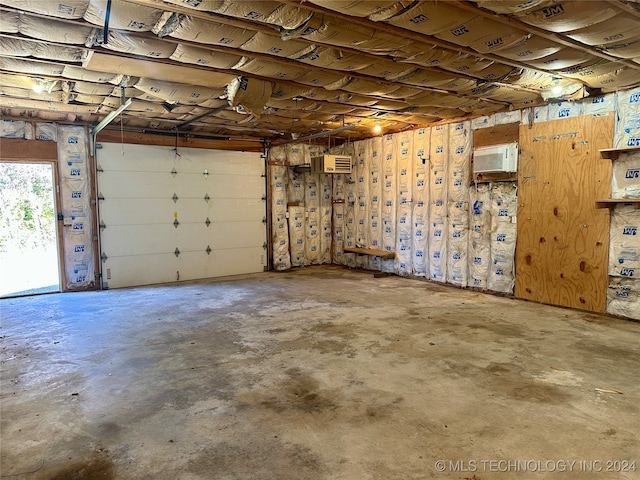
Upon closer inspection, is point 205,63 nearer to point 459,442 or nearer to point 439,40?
point 439,40

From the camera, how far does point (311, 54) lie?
12.1 ft

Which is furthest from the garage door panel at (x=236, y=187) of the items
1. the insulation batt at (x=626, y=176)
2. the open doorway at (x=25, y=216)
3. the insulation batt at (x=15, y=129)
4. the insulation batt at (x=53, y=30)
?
the insulation batt at (x=626, y=176)

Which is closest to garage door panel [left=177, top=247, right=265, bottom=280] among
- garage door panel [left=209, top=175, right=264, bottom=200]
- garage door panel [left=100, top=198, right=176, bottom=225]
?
garage door panel [left=100, top=198, right=176, bottom=225]

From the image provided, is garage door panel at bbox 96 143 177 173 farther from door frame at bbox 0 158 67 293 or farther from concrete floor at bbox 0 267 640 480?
concrete floor at bbox 0 267 640 480

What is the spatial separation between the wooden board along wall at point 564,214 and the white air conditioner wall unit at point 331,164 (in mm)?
3143

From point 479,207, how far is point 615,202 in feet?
6.14

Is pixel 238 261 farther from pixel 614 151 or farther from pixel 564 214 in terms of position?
pixel 614 151

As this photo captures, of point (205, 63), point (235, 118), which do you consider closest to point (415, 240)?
point (235, 118)

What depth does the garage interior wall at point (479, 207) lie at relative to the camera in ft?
16.0

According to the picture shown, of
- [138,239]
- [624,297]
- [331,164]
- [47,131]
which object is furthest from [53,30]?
[624,297]

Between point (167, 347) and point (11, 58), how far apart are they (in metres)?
3.06

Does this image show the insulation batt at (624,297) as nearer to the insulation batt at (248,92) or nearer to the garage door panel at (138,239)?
the insulation batt at (248,92)

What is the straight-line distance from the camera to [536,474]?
2096 mm

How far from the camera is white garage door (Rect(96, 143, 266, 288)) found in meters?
6.92
